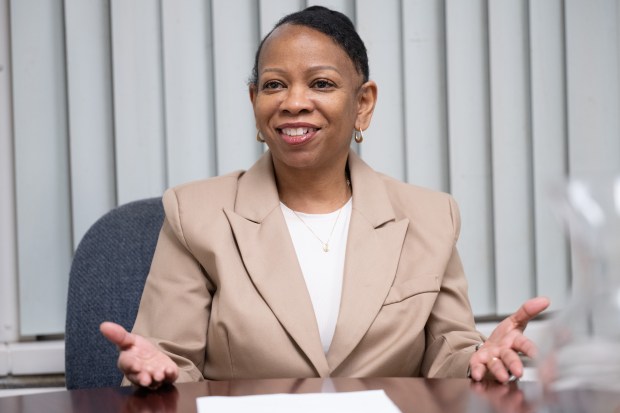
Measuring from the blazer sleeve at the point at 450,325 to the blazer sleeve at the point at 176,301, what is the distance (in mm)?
542

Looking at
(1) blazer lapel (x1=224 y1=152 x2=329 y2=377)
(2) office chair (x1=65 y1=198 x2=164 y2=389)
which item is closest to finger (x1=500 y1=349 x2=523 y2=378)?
(1) blazer lapel (x1=224 y1=152 x2=329 y2=377)

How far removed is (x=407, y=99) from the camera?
2.67 metres

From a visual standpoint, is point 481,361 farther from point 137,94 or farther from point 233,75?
point 137,94

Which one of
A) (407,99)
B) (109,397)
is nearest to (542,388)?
(109,397)

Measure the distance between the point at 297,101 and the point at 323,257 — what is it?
39 centimetres

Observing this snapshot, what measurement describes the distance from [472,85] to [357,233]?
3.18 ft

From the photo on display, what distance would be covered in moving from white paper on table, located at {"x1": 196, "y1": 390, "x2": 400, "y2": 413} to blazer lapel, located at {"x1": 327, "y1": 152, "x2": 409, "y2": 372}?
0.53 metres

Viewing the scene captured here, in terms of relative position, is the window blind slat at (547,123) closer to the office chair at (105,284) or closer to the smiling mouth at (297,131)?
the smiling mouth at (297,131)

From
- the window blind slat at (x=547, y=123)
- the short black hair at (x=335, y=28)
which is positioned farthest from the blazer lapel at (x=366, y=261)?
the window blind slat at (x=547, y=123)

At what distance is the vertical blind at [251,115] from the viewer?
2.57m

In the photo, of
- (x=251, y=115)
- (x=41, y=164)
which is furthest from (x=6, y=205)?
(x=251, y=115)

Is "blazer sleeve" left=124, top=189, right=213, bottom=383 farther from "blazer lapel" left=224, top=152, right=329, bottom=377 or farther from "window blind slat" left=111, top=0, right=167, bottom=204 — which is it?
"window blind slat" left=111, top=0, right=167, bottom=204

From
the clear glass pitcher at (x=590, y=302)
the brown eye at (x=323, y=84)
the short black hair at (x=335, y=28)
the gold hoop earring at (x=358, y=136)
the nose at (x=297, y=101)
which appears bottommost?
the clear glass pitcher at (x=590, y=302)

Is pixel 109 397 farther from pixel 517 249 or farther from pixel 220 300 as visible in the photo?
pixel 517 249
